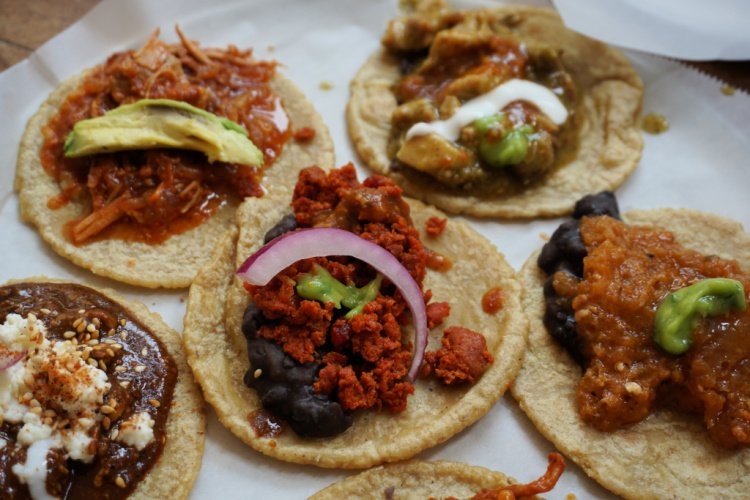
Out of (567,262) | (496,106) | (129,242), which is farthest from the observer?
(496,106)

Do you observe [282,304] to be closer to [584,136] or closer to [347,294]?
[347,294]

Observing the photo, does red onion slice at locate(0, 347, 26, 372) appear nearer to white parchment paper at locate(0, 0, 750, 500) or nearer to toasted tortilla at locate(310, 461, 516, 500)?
white parchment paper at locate(0, 0, 750, 500)

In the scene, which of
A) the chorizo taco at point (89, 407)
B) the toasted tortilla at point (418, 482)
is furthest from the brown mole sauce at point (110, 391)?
the toasted tortilla at point (418, 482)

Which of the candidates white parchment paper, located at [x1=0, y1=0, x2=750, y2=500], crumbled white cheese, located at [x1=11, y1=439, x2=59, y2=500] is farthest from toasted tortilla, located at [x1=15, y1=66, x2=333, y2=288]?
crumbled white cheese, located at [x1=11, y1=439, x2=59, y2=500]

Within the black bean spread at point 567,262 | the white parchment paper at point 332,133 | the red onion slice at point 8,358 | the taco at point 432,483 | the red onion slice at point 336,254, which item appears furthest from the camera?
the black bean spread at point 567,262

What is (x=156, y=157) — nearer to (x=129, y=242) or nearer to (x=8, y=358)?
(x=129, y=242)

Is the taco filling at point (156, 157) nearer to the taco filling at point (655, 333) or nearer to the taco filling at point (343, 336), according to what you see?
the taco filling at point (343, 336)

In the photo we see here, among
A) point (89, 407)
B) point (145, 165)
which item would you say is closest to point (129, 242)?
point (145, 165)
